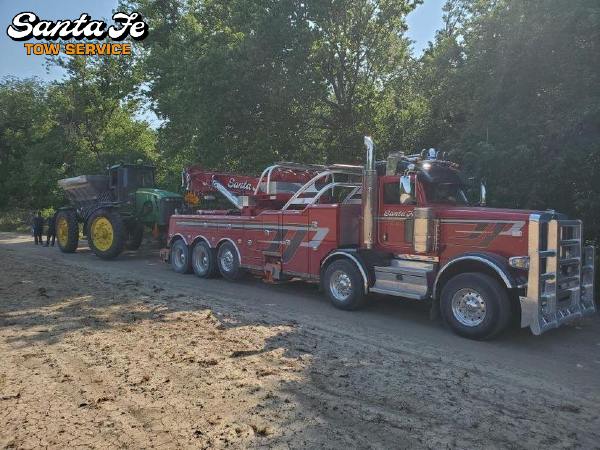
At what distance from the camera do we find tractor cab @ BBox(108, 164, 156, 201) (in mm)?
17047

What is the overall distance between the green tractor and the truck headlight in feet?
37.6

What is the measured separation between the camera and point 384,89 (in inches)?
728

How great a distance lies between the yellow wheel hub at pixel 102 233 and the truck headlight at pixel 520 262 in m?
12.1

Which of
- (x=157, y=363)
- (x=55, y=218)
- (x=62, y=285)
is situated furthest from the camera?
(x=55, y=218)

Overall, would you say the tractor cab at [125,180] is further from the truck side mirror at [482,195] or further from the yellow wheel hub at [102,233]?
the truck side mirror at [482,195]

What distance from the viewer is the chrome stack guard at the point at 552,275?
22.1 feet

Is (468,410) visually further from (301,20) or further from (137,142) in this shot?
(137,142)

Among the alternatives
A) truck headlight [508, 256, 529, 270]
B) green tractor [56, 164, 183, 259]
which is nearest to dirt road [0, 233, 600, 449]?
truck headlight [508, 256, 529, 270]

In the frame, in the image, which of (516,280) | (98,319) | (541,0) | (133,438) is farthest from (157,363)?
(541,0)

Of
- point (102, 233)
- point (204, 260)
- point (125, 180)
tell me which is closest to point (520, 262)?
point (204, 260)

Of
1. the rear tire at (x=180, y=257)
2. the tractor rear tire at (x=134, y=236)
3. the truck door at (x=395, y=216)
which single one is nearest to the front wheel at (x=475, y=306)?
the truck door at (x=395, y=216)

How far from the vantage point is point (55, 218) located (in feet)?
62.8

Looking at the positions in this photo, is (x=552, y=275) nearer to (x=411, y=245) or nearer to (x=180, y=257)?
(x=411, y=245)

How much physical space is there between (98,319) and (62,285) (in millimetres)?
3536
